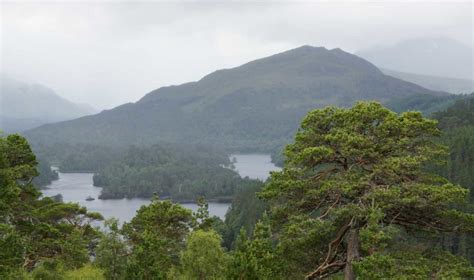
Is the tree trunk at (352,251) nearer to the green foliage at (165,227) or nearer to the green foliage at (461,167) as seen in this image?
the green foliage at (165,227)

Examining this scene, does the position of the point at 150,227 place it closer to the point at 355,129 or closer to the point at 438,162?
the point at 355,129

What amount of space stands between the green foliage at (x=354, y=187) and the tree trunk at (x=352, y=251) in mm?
44

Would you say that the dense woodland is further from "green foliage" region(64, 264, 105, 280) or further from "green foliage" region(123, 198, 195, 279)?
"green foliage" region(123, 198, 195, 279)

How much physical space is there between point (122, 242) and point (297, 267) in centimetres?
1641

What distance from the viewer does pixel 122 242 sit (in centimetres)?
3575

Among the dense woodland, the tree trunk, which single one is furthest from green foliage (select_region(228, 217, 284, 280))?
the tree trunk

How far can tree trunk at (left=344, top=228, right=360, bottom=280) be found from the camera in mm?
22062

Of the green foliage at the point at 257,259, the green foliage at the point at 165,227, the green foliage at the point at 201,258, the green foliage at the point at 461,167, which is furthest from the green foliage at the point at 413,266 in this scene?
the green foliage at the point at 461,167

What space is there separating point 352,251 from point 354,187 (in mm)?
2853

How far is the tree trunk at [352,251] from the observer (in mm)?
22062

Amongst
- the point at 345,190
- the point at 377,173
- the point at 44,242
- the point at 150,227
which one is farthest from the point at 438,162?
the point at 44,242

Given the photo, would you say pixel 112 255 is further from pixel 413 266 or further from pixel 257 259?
pixel 413 266

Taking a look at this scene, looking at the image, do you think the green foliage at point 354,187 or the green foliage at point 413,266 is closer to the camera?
the green foliage at point 413,266

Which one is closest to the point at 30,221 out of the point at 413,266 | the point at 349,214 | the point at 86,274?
the point at 86,274
